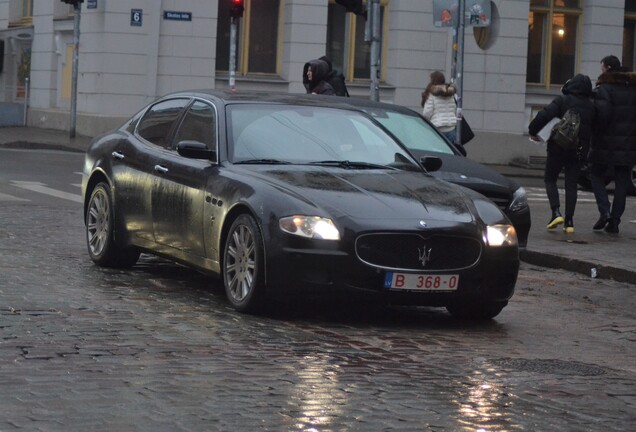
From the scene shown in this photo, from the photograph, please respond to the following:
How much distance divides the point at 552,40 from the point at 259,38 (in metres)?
7.03

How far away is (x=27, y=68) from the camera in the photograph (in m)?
36.1

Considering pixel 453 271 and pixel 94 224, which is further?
pixel 94 224

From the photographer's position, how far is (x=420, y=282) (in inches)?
351

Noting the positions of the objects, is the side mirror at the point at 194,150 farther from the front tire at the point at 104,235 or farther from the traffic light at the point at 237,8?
the traffic light at the point at 237,8

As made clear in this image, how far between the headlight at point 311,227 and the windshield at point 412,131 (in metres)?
5.35

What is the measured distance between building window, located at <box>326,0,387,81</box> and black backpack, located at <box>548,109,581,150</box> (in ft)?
59.5

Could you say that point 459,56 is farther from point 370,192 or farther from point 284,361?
point 284,361

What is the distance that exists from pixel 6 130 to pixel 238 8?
8.22m

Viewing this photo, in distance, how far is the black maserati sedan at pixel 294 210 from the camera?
8.84 metres

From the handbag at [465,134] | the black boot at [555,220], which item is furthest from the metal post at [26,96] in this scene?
the black boot at [555,220]

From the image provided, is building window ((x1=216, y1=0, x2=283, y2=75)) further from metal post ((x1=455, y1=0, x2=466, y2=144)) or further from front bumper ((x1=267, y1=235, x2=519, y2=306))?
front bumper ((x1=267, y1=235, x2=519, y2=306))

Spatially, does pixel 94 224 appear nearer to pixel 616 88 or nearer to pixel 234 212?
pixel 234 212

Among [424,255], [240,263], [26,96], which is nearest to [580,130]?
[424,255]

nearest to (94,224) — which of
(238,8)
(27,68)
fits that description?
(238,8)
